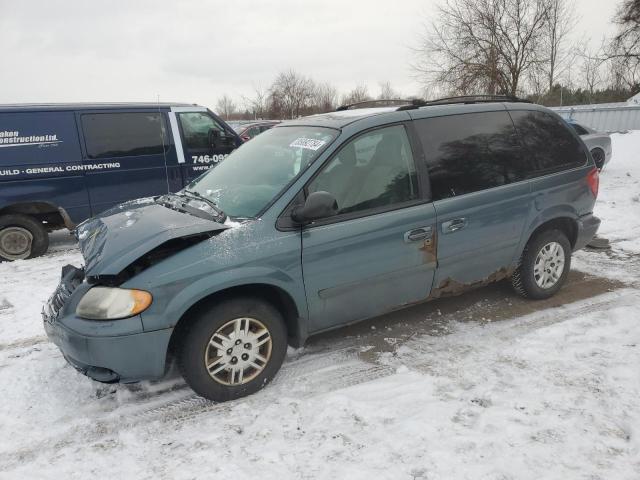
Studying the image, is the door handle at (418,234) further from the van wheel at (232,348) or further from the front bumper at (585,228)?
the front bumper at (585,228)

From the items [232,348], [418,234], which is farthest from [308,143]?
[232,348]

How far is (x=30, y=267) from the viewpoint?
6383 mm

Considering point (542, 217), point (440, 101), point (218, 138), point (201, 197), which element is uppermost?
point (218, 138)

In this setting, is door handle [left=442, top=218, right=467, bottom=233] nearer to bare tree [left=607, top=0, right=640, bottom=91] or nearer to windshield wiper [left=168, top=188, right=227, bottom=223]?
windshield wiper [left=168, top=188, right=227, bottom=223]

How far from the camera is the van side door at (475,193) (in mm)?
3793

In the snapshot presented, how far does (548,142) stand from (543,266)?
1163mm

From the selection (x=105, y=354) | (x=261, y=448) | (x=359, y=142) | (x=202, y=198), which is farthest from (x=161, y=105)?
(x=261, y=448)

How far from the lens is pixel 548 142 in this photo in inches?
174

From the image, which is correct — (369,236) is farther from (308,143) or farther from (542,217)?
(542,217)

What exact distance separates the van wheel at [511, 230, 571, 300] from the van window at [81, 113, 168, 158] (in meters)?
5.47

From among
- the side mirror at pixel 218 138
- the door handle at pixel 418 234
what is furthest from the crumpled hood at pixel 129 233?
the side mirror at pixel 218 138

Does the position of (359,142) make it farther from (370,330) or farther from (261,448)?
(261,448)

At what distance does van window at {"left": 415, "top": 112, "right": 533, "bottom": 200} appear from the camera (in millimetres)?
3795

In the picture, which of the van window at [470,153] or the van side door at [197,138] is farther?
the van side door at [197,138]
